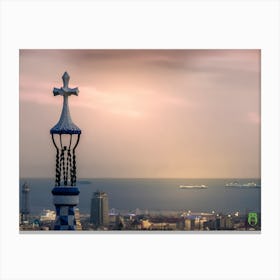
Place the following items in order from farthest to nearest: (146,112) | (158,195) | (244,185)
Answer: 1. (146,112)
2. (158,195)
3. (244,185)

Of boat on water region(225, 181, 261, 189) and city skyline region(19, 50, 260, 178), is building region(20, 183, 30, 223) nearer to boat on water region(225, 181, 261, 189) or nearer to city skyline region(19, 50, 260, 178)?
city skyline region(19, 50, 260, 178)

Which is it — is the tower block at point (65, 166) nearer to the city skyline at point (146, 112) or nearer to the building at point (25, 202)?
the city skyline at point (146, 112)

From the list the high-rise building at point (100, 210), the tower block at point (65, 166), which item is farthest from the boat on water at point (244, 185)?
the tower block at point (65, 166)

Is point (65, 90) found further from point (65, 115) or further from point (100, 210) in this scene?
point (100, 210)

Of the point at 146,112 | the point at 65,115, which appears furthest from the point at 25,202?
the point at 146,112

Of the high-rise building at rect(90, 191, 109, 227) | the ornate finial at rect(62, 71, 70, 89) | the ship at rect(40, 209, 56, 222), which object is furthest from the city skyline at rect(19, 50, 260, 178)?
the ship at rect(40, 209, 56, 222)

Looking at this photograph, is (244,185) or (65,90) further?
(65,90)

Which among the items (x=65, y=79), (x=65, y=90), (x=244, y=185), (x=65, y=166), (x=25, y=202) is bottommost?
(x=25, y=202)
